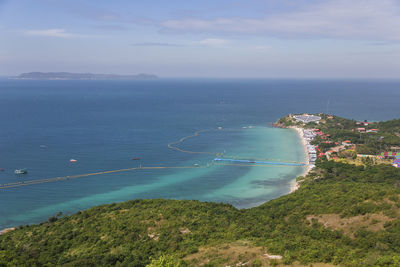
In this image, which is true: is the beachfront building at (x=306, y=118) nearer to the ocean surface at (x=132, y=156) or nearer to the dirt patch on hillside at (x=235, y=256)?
the ocean surface at (x=132, y=156)

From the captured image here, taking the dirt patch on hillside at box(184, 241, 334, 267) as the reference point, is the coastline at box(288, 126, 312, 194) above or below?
below

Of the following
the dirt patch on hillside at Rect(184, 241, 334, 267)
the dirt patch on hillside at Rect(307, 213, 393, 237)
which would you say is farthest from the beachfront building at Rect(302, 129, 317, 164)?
the dirt patch on hillside at Rect(184, 241, 334, 267)

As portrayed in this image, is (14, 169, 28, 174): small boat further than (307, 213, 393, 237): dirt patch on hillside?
Yes

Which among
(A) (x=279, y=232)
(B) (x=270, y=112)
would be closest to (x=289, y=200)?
(A) (x=279, y=232)

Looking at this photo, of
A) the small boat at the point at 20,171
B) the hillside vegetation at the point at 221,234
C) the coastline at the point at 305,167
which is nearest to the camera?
the hillside vegetation at the point at 221,234

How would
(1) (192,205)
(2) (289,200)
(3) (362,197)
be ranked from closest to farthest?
(3) (362,197) → (1) (192,205) → (2) (289,200)

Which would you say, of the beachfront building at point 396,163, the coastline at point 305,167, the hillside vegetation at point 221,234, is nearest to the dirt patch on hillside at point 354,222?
the hillside vegetation at point 221,234

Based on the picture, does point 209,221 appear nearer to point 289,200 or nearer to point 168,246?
point 168,246

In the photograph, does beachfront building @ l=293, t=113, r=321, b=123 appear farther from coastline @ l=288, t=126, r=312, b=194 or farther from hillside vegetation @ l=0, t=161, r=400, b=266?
hillside vegetation @ l=0, t=161, r=400, b=266
